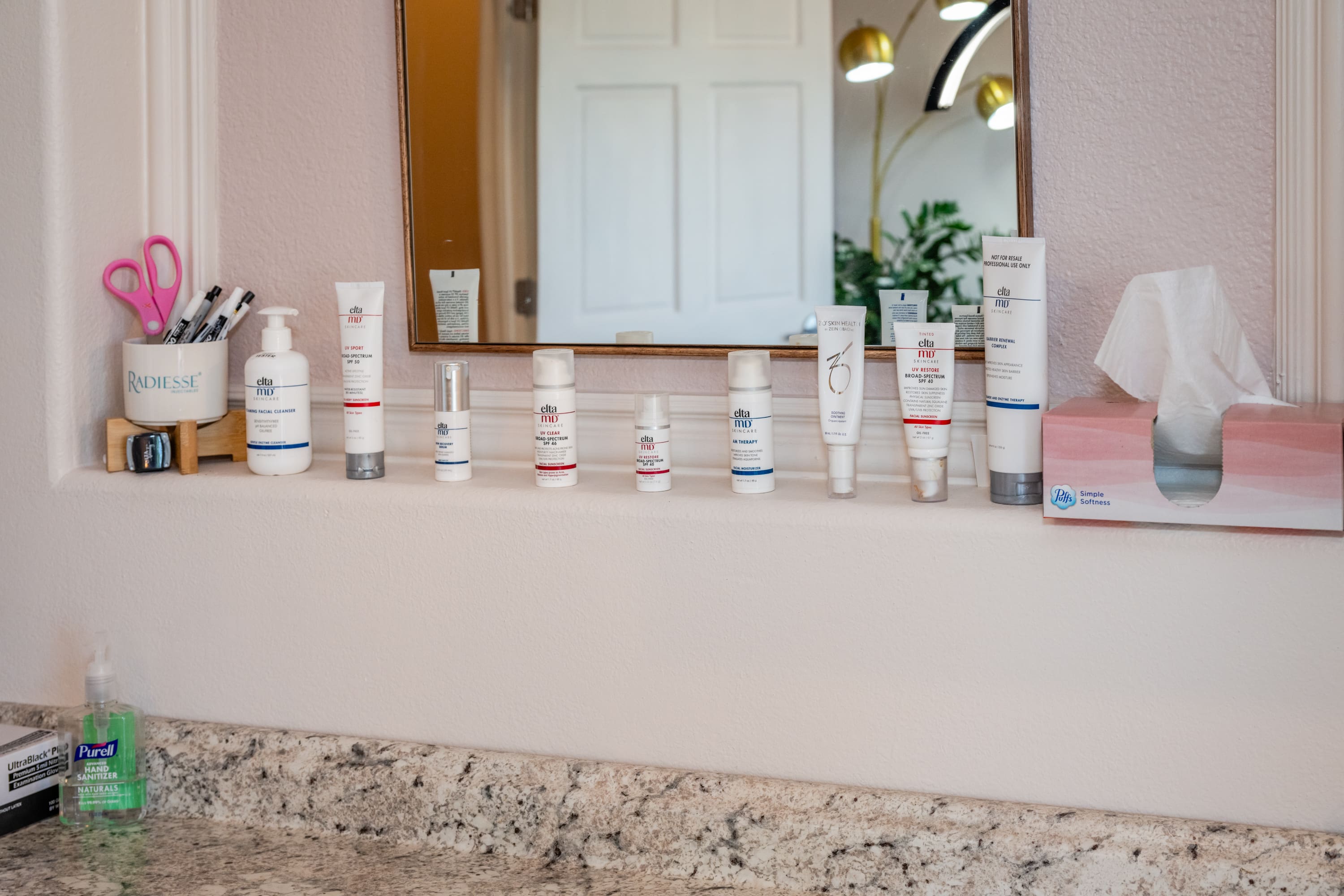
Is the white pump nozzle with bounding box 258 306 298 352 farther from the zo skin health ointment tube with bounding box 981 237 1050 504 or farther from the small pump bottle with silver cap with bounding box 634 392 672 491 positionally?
the zo skin health ointment tube with bounding box 981 237 1050 504

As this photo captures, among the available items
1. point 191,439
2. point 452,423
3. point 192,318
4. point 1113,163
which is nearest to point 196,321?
point 192,318

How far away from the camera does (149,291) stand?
3.33 feet

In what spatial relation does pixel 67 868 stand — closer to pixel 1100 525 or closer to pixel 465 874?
pixel 465 874

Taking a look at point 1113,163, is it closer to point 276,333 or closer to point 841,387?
point 841,387

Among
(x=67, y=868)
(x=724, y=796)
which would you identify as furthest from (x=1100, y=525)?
(x=67, y=868)

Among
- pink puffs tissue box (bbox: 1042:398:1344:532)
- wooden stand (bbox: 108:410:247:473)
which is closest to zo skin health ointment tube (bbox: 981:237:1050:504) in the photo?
pink puffs tissue box (bbox: 1042:398:1344:532)

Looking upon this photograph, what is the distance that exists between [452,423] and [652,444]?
17 cm

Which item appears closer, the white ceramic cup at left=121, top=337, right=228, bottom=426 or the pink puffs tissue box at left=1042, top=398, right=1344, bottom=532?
the pink puffs tissue box at left=1042, top=398, right=1344, bottom=532

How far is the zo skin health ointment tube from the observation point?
78cm

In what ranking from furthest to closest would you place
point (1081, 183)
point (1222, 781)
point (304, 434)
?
point (304, 434) → point (1081, 183) → point (1222, 781)

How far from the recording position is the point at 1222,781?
727 millimetres

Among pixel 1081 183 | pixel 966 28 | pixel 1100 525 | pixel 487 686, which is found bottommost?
pixel 487 686

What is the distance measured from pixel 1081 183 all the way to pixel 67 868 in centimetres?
89

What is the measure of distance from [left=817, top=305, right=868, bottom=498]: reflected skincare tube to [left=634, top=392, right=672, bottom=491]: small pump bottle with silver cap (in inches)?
4.8
